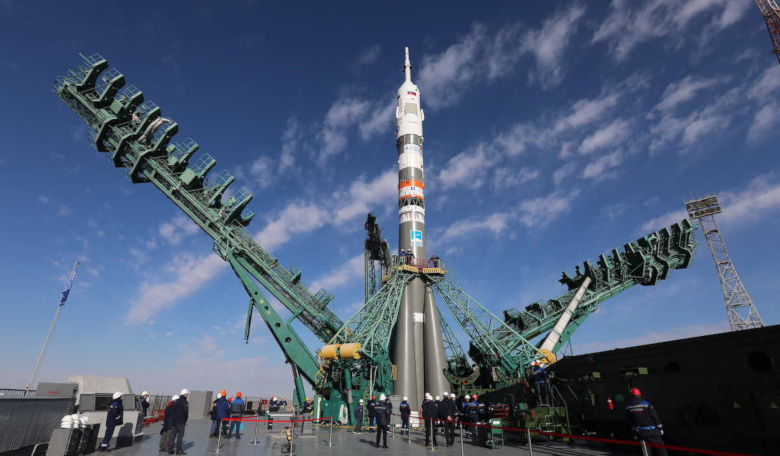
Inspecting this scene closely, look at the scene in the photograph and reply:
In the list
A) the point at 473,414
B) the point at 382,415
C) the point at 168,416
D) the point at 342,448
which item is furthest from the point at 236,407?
the point at 473,414

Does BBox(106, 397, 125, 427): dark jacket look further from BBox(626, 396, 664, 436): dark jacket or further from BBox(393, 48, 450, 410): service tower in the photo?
BBox(393, 48, 450, 410): service tower

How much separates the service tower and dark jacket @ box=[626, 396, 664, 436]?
19351mm

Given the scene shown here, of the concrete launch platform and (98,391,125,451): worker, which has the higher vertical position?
(98,391,125,451): worker

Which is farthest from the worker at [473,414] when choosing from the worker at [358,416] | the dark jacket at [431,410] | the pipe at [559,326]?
the pipe at [559,326]

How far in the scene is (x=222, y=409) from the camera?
14062 millimetres

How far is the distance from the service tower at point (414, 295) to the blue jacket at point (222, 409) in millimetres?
14554

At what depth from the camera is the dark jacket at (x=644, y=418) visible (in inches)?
340

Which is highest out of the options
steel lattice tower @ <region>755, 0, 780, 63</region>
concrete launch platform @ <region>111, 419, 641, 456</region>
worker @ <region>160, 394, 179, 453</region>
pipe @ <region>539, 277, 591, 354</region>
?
steel lattice tower @ <region>755, 0, 780, 63</region>

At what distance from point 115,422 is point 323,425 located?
39.1 ft

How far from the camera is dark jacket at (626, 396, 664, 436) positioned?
8641mm

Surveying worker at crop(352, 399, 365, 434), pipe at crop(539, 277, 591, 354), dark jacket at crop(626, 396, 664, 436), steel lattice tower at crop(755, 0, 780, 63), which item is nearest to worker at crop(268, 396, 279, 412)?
worker at crop(352, 399, 365, 434)

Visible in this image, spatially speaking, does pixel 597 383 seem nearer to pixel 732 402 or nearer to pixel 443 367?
pixel 732 402

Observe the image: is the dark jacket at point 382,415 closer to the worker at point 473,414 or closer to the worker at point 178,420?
the worker at point 473,414

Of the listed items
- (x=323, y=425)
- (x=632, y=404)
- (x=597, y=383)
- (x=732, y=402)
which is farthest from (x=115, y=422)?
(x=732, y=402)
